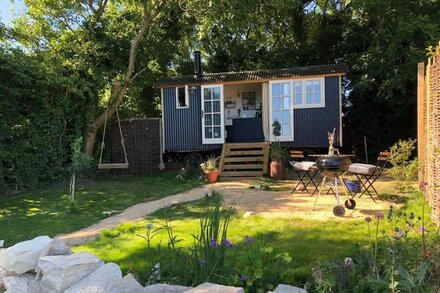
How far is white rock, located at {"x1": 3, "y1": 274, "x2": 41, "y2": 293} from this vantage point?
9.62ft

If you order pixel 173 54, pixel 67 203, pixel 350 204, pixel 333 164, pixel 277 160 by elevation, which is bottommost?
pixel 67 203

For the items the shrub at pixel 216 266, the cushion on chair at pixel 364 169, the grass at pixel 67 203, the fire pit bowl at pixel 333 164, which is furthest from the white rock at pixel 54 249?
the cushion on chair at pixel 364 169

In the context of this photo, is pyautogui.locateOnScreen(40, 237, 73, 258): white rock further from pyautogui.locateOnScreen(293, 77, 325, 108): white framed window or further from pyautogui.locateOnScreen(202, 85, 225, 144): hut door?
pyautogui.locateOnScreen(293, 77, 325, 108): white framed window

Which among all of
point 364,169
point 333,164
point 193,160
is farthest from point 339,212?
point 193,160

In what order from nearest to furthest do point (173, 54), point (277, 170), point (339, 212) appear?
point (339, 212) < point (277, 170) < point (173, 54)

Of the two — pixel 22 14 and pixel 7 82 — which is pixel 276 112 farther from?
pixel 22 14

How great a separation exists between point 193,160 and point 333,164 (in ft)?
24.2

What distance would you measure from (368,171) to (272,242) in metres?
2.59

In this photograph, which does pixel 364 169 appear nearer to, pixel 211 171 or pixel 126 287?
pixel 211 171

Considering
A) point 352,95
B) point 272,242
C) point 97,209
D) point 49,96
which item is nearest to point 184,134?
point 49,96

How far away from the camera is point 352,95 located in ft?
49.4

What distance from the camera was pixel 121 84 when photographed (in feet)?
40.5

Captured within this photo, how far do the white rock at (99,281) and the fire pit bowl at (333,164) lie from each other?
3395mm

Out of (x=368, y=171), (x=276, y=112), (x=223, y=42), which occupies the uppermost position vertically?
(x=223, y=42)
